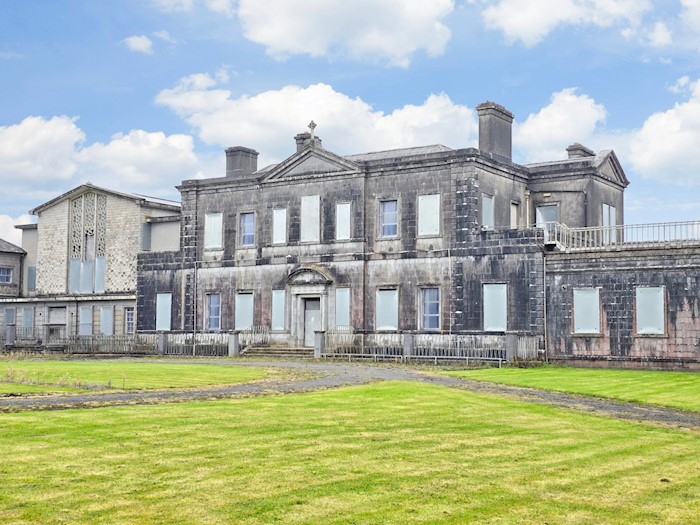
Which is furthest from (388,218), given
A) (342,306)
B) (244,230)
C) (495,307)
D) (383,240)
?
(244,230)

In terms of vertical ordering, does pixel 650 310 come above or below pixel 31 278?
below

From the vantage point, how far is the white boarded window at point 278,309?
40.7 metres

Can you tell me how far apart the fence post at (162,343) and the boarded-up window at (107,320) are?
6541 millimetres

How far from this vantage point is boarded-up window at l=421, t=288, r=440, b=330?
121 feet

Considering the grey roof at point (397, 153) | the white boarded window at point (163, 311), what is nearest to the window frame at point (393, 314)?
the grey roof at point (397, 153)

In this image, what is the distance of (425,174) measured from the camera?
37.4 metres

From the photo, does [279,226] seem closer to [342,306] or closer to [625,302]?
[342,306]

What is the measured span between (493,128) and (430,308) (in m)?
8.16

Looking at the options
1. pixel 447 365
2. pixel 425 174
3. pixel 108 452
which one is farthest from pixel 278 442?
pixel 425 174

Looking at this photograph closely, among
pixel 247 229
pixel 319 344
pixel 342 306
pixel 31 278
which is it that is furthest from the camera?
pixel 31 278

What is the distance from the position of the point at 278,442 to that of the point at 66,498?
3.68m

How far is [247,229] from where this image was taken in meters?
42.5

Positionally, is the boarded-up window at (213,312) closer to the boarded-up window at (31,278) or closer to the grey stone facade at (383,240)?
the grey stone facade at (383,240)

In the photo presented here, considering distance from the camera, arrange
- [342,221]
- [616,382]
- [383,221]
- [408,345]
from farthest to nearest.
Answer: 1. [342,221]
2. [383,221]
3. [408,345]
4. [616,382]
